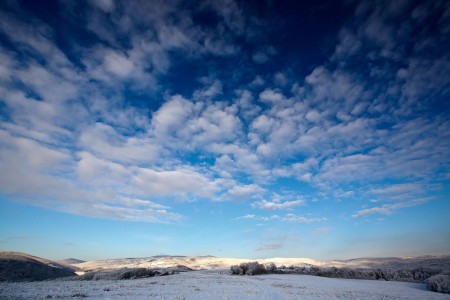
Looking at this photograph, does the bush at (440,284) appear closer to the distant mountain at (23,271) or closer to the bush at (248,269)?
the bush at (248,269)

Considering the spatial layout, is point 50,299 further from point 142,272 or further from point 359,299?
point 142,272

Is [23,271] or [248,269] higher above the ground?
[248,269]

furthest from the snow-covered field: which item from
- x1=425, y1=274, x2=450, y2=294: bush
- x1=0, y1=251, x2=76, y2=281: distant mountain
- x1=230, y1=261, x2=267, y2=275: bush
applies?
x1=230, y1=261, x2=267, y2=275: bush

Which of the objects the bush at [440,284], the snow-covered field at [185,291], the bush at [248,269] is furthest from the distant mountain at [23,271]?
the bush at [440,284]

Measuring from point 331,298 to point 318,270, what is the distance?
4336cm

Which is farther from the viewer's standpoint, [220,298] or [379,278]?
[379,278]

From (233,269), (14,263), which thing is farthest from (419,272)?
(14,263)

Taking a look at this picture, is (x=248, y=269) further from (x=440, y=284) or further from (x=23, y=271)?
(x=23, y=271)

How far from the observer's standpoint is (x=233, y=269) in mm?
54906

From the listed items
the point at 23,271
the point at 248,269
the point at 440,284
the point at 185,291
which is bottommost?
the point at 185,291

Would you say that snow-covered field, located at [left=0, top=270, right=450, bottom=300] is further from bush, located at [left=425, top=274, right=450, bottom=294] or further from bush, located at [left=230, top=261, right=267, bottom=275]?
bush, located at [left=230, top=261, right=267, bottom=275]

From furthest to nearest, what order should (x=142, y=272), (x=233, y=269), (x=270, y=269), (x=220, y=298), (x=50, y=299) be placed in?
(x=270, y=269)
(x=233, y=269)
(x=142, y=272)
(x=220, y=298)
(x=50, y=299)

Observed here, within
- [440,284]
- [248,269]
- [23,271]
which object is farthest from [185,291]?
[23,271]

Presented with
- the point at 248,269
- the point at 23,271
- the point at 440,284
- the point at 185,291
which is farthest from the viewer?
the point at 248,269
